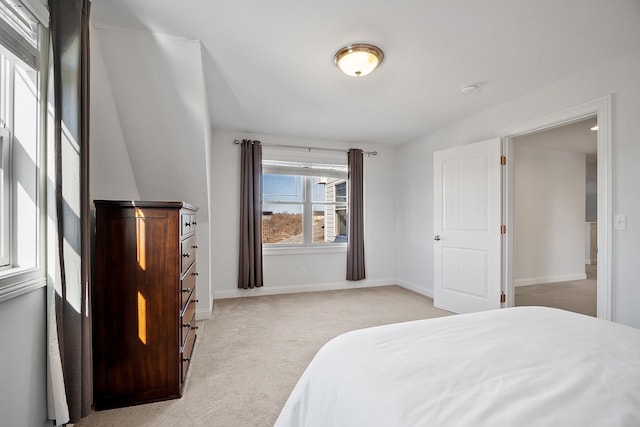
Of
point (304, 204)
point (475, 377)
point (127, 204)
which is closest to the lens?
point (475, 377)

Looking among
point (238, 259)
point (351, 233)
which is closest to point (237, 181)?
point (238, 259)

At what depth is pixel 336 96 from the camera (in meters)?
3.04

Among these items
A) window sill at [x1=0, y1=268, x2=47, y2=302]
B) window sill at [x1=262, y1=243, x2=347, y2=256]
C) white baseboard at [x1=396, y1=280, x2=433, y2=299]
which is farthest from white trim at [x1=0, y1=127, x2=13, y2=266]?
white baseboard at [x1=396, y1=280, x2=433, y2=299]

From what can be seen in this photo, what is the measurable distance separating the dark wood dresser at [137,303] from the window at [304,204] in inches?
101

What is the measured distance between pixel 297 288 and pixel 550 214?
4590mm

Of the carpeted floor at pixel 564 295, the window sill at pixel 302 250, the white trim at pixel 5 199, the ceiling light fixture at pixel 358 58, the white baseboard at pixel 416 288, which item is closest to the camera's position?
the white trim at pixel 5 199

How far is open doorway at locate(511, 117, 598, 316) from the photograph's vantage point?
16.4 ft

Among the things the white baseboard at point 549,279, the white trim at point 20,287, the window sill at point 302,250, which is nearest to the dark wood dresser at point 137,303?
the white trim at point 20,287

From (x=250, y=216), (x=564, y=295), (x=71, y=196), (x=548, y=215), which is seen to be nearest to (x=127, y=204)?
(x=71, y=196)

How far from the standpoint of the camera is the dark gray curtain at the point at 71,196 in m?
1.43

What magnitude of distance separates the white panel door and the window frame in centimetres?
150

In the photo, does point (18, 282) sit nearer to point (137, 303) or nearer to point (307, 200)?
point (137, 303)

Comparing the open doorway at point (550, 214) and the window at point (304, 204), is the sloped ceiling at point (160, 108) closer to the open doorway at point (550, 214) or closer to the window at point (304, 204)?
the window at point (304, 204)

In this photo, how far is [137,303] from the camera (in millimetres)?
1829
